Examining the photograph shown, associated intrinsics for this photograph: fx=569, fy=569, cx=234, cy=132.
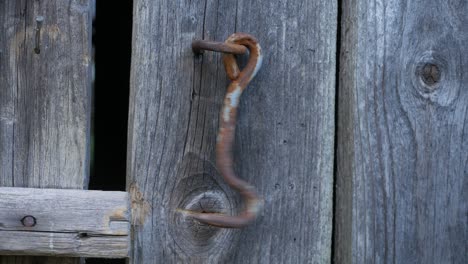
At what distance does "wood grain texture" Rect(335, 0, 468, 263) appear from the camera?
1116 mm

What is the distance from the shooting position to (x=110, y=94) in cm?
194

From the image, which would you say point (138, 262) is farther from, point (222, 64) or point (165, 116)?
point (222, 64)

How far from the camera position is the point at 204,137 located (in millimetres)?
1101

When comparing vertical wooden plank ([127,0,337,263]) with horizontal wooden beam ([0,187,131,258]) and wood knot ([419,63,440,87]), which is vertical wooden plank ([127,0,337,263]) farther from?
wood knot ([419,63,440,87])

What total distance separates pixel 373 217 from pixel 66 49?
68 centimetres

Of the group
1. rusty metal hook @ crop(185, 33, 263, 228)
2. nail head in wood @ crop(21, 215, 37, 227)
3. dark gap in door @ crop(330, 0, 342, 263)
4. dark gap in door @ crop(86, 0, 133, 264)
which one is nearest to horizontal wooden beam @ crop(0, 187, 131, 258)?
nail head in wood @ crop(21, 215, 37, 227)

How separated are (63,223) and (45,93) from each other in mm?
252

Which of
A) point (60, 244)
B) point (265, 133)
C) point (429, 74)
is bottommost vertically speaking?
point (60, 244)

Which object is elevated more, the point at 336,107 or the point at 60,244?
the point at 336,107

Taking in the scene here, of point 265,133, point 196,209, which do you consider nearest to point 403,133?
point 265,133

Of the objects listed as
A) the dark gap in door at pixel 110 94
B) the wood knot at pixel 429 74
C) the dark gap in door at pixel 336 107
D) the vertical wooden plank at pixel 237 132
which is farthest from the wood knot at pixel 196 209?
the dark gap in door at pixel 110 94

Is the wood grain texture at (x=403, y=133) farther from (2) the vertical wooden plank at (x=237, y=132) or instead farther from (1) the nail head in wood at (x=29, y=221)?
(1) the nail head in wood at (x=29, y=221)

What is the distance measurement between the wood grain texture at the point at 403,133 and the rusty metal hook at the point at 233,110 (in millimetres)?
206

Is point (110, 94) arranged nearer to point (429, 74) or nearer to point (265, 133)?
point (265, 133)
